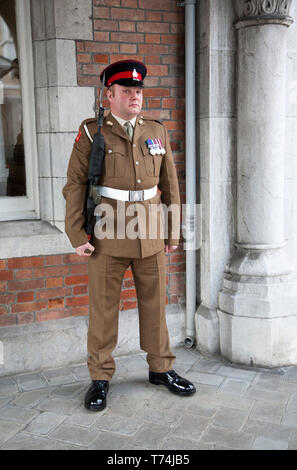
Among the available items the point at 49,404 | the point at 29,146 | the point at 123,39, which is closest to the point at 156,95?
the point at 123,39

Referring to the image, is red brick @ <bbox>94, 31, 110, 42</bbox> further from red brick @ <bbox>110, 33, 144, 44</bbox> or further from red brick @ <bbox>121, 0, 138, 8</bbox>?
red brick @ <bbox>121, 0, 138, 8</bbox>

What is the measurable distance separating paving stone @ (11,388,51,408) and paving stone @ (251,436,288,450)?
A: 1.38 m

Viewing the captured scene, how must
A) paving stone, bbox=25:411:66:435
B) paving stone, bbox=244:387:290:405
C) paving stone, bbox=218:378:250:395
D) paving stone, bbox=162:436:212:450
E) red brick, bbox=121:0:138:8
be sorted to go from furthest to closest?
1. red brick, bbox=121:0:138:8
2. paving stone, bbox=218:378:250:395
3. paving stone, bbox=244:387:290:405
4. paving stone, bbox=25:411:66:435
5. paving stone, bbox=162:436:212:450

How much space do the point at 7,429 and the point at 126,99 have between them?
200 cm

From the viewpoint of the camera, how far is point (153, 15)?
3.95m

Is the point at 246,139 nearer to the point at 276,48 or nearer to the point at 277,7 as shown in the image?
the point at 276,48

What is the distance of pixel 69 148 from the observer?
382 centimetres

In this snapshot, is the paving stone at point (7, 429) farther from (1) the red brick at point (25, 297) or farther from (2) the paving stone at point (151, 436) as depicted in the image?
(1) the red brick at point (25, 297)

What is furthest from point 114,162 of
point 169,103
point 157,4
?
point 157,4

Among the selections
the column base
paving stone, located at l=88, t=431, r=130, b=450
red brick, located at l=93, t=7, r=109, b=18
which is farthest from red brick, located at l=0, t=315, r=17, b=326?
red brick, located at l=93, t=7, r=109, b=18

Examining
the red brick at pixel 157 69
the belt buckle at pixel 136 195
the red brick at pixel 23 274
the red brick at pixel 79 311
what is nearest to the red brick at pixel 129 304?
the red brick at pixel 79 311

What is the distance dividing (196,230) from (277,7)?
5.49 ft

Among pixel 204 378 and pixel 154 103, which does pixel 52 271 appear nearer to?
pixel 204 378

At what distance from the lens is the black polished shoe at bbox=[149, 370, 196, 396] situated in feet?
11.3
